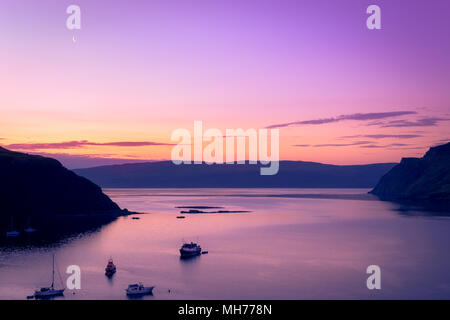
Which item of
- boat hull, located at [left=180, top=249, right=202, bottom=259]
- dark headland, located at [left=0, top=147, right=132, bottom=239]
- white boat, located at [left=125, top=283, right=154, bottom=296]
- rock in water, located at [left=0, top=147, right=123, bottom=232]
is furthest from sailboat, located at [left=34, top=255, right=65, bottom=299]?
rock in water, located at [left=0, top=147, right=123, bottom=232]

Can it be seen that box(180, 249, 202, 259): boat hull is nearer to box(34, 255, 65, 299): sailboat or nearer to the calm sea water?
the calm sea water

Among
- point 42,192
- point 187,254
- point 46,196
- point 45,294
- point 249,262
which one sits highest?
point 42,192

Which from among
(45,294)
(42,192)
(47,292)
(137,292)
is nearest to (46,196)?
(42,192)

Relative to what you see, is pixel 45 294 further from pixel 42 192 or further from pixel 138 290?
pixel 42 192

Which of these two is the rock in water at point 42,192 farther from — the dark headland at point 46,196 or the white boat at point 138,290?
the white boat at point 138,290

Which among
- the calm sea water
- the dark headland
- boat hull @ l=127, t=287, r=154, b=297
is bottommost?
the calm sea water

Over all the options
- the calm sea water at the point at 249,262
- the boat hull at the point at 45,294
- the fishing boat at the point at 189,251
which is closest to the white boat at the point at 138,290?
the calm sea water at the point at 249,262
